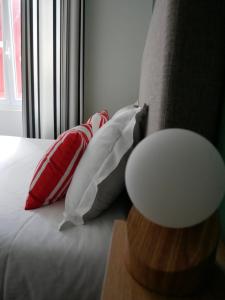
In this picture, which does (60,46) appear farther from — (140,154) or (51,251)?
(140,154)

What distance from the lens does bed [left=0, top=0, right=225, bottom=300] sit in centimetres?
58

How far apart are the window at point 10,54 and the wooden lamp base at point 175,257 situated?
2.65m

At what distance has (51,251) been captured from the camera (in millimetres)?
768

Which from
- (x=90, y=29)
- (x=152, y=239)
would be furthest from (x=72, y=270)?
(x=90, y=29)

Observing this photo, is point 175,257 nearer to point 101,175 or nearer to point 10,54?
point 101,175

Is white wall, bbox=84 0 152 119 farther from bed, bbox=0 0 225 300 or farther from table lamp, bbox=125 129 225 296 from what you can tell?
table lamp, bbox=125 129 225 296

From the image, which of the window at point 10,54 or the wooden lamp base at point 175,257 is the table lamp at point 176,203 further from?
the window at point 10,54

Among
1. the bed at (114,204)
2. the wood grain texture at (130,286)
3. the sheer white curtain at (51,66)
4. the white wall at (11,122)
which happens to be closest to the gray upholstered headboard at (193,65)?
the bed at (114,204)

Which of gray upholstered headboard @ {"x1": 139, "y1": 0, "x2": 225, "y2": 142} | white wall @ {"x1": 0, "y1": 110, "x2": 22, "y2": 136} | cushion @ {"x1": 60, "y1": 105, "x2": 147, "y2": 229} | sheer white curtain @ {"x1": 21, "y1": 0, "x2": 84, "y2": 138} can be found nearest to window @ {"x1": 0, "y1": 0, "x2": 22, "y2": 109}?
white wall @ {"x1": 0, "y1": 110, "x2": 22, "y2": 136}

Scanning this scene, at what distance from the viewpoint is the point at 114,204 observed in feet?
3.27

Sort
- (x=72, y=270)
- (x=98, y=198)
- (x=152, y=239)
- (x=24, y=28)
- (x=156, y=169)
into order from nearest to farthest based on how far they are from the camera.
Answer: (x=156, y=169)
(x=152, y=239)
(x=72, y=270)
(x=98, y=198)
(x=24, y=28)

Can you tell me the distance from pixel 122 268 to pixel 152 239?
12 centimetres

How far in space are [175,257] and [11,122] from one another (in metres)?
2.70

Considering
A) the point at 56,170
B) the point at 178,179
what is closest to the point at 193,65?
the point at 178,179
